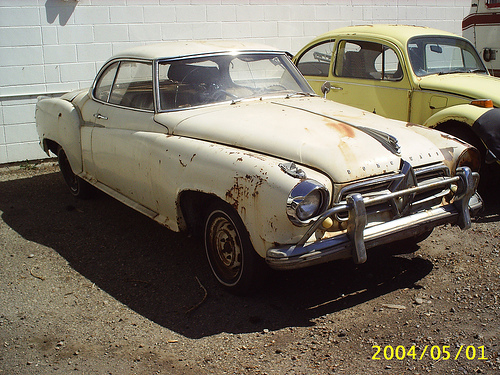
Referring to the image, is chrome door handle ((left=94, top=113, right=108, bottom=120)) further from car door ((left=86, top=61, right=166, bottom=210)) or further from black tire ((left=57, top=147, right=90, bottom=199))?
black tire ((left=57, top=147, right=90, bottom=199))

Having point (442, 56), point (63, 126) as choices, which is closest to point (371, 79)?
point (442, 56)

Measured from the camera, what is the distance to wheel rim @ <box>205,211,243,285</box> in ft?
12.8

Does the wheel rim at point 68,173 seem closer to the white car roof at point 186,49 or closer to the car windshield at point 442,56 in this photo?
the white car roof at point 186,49

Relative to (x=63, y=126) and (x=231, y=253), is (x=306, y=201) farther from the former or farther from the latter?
(x=63, y=126)

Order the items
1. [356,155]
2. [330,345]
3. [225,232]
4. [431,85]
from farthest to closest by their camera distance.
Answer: [431,85] < [225,232] < [356,155] < [330,345]

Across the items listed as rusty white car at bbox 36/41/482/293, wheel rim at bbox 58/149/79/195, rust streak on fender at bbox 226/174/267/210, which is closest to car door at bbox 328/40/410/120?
rusty white car at bbox 36/41/482/293

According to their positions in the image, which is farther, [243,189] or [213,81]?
[213,81]

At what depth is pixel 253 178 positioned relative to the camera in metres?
3.51

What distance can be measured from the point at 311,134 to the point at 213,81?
4.22 ft

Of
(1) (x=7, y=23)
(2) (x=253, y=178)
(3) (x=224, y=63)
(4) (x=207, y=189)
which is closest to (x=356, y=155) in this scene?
(2) (x=253, y=178)

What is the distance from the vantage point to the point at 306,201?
11.3 feet

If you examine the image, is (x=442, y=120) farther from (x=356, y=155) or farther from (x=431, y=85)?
(x=356, y=155)

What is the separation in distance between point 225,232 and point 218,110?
111 cm

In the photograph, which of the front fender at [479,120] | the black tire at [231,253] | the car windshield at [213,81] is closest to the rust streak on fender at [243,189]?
the black tire at [231,253]
